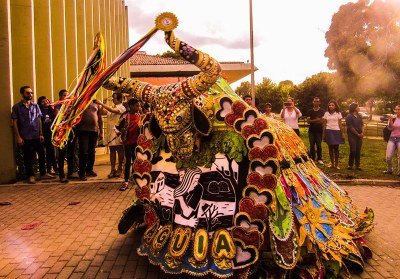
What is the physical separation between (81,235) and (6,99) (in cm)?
487

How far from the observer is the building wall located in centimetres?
859

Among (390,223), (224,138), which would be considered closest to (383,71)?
(390,223)

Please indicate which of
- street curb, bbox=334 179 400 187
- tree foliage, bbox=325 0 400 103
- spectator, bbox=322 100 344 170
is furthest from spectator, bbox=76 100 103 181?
tree foliage, bbox=325 0 400 103

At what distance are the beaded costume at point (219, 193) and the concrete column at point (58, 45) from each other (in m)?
8.71

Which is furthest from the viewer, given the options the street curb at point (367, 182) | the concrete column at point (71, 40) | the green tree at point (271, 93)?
the green tree at point (271, 93)

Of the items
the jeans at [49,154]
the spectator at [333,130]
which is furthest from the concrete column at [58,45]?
the spectator at [333,130]

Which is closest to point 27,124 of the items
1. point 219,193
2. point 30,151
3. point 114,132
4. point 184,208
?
point 30,151

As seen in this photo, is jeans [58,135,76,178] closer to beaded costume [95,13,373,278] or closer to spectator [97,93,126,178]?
spectator [97,93,126,178]

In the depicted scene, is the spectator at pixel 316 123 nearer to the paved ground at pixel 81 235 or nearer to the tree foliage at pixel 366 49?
the paved ground at pixel 81 235

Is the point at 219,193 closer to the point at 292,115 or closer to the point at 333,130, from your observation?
the point at 292,115

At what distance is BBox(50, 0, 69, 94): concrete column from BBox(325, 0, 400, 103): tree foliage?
28.1 metres

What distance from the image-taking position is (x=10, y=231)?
5320 mm

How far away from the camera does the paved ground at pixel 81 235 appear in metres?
4.03

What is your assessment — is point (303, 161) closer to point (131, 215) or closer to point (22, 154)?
point (131, 215)
